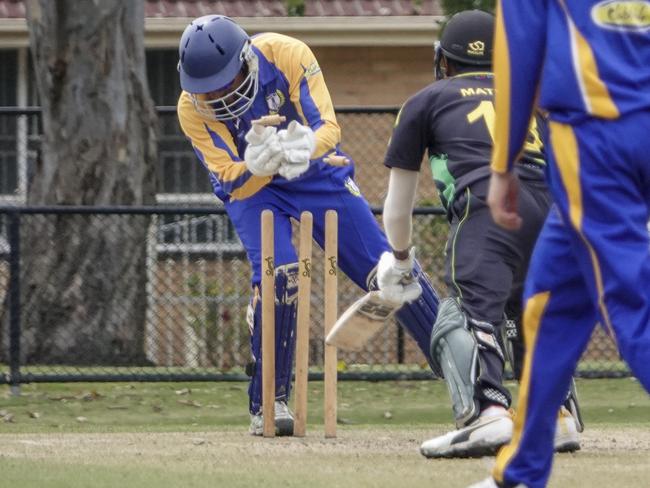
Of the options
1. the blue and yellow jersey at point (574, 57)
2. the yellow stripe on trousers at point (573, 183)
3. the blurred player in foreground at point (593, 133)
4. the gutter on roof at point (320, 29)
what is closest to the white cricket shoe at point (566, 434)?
the blurred player in foreground at point (593, 133)

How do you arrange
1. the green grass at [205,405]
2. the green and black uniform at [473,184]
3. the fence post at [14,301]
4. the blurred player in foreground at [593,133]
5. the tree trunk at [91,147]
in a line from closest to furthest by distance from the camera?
the blurred player in foreground at [593,133] → the green and black uniform at [473,184] → the green grass at [205,405] → the fence post at [14,301] → the tree trunk at [91,147]

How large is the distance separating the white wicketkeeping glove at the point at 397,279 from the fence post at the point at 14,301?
3.82m

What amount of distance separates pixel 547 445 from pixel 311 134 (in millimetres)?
2744

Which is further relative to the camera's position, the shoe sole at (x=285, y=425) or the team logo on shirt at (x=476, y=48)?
the shoe sole at (x=285, y=425)

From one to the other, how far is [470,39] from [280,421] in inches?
77.4

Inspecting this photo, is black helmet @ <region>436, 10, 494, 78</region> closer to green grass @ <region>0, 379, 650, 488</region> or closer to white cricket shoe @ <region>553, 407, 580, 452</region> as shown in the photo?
white cricket shoe @ <region>553, 407, 580, 452</region>

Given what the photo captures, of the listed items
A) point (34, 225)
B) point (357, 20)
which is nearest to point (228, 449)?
point (34, 225)

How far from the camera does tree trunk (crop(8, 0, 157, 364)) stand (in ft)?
34.3

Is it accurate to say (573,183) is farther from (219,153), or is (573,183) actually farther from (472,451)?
(219,153)

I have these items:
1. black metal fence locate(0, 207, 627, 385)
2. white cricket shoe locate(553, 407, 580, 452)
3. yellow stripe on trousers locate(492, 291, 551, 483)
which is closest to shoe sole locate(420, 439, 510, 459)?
white cricket shoe locate(553, 407, 580, 452)

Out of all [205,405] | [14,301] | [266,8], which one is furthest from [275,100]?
[266,8]

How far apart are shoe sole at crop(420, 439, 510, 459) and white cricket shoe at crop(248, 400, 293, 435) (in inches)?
46.1

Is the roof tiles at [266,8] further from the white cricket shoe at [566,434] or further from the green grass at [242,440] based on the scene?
the white cricket shoe at [566,434]

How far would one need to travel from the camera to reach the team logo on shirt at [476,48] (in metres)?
6.29
